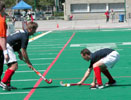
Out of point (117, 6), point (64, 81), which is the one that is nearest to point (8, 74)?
point (64, 81)

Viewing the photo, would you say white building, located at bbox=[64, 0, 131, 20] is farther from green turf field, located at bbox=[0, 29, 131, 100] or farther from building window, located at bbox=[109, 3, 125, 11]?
green turf field, located at bbox=[0, 29, 131, 100]

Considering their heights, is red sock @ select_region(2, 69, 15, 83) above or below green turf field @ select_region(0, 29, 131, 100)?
above

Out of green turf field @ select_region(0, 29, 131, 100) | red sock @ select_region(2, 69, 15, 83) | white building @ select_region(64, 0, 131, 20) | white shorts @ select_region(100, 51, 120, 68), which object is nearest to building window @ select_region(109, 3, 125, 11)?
white building @ select_region(64, 0, 131, 20)

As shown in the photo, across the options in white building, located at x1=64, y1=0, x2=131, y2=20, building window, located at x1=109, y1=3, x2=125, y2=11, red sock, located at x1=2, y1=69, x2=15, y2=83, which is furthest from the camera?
building window, located at x1=109, y1=3, x2=125, y2=11

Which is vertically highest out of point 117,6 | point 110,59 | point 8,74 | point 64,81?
point 117,6

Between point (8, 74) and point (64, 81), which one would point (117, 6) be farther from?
point (8, 74)

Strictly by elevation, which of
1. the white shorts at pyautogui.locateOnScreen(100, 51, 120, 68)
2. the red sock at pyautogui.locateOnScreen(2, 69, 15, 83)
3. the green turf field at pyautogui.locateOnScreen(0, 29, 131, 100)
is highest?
the white shorts at pyautogui.locateOnScreen(100, 51, 120, 68)

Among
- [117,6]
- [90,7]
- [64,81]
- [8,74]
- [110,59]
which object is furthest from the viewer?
[90,7]

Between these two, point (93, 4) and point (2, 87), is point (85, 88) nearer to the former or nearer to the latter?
point (2, 87)

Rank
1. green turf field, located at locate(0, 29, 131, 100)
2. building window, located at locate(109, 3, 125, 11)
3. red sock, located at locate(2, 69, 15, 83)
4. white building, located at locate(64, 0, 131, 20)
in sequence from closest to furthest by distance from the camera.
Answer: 1. green turf field, located at locate(0, 29, 131, 100)
2. red sock, located at locate(2, 69, 15, 83)
3. white building, located at locate(64, 0, 131, 20)
4. building window, located at locate(109, 3, 125, 11)

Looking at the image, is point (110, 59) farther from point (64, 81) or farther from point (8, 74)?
point (8, 74)

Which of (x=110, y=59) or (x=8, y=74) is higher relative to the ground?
(x=110, y=59)

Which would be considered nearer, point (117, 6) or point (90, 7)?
point (117, 6)

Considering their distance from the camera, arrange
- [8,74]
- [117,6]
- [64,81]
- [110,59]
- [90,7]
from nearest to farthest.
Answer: [8,74], [110,59], [64,81], [117,6], [90,7]
